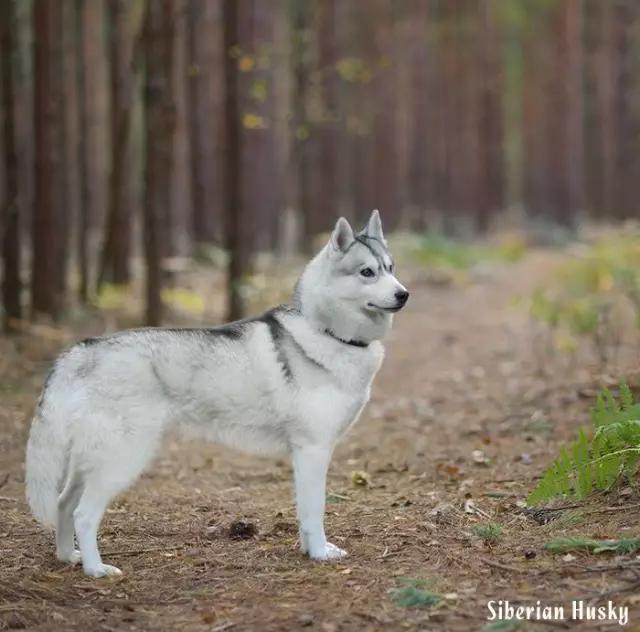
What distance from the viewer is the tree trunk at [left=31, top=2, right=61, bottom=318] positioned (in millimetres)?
12797

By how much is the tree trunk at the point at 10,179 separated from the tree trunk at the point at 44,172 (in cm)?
28

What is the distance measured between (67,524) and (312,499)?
139 centimetres

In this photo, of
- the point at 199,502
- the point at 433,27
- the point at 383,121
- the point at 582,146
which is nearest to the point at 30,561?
the point at 199,502

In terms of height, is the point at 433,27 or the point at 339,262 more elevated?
the point at 433,27

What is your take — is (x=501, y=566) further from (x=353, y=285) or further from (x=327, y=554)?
(x=353, y=285)

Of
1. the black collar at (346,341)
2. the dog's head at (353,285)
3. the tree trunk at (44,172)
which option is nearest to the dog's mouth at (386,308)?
the dog's head at (353,285)

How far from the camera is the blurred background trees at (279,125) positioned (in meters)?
13.0

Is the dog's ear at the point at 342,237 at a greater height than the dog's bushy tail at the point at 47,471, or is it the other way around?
the dog's ear at the point at 342,237

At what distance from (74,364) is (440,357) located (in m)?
8.60

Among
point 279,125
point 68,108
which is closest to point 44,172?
point 68,108

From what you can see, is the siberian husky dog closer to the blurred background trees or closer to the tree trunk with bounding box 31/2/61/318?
the blurred background trees

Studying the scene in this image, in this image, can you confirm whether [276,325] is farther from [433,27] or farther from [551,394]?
[433,27]

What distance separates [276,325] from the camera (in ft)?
19.2

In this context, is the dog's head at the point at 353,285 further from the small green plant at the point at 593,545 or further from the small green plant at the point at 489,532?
the small green plant at the point at 593,545
